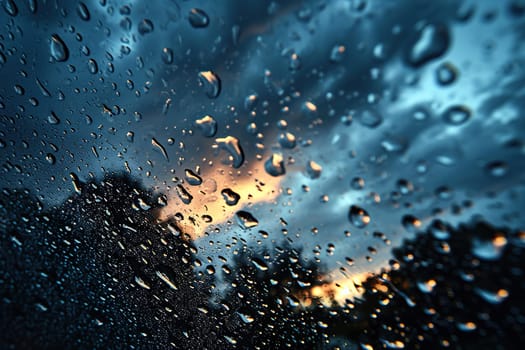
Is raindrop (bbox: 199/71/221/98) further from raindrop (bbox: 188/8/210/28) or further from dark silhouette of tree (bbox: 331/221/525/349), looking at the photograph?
dark silhouette of tree (bbox: 331/221/525/349)

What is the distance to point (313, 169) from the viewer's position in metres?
1.09

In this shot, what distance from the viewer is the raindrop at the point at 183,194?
1.46m

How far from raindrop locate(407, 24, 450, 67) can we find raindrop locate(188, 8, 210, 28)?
0.81m

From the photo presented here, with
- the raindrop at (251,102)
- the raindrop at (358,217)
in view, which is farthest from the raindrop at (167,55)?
the raindrop at (358,217)

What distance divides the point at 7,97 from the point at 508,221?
2584mm

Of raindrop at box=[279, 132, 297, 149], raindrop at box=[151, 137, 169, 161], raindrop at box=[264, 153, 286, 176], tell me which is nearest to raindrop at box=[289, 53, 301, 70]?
raindrop at box=[279, 132, 297, 149]

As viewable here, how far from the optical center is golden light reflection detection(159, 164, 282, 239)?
4.03ft

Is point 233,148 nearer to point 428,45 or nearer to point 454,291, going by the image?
point 428,45

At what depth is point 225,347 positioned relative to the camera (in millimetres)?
1667

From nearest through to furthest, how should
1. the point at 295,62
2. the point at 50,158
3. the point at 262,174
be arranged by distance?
the point at 295,62
the point at 262,174
the point at 50,158

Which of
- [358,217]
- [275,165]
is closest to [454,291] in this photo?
[358,217]

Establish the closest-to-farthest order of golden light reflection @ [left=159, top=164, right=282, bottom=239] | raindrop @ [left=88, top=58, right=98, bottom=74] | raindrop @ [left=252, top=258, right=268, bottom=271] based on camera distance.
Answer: golden light reflection @ [left=159, top=164, right=282, bottom=239] < raindrop @ [left=88, top=58, right=98, bottom=74] < raindrop @ [left=252, top=258, right=268, bottom=271]

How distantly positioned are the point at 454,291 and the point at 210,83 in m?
1.28

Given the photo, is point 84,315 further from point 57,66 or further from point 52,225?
point 57,66
